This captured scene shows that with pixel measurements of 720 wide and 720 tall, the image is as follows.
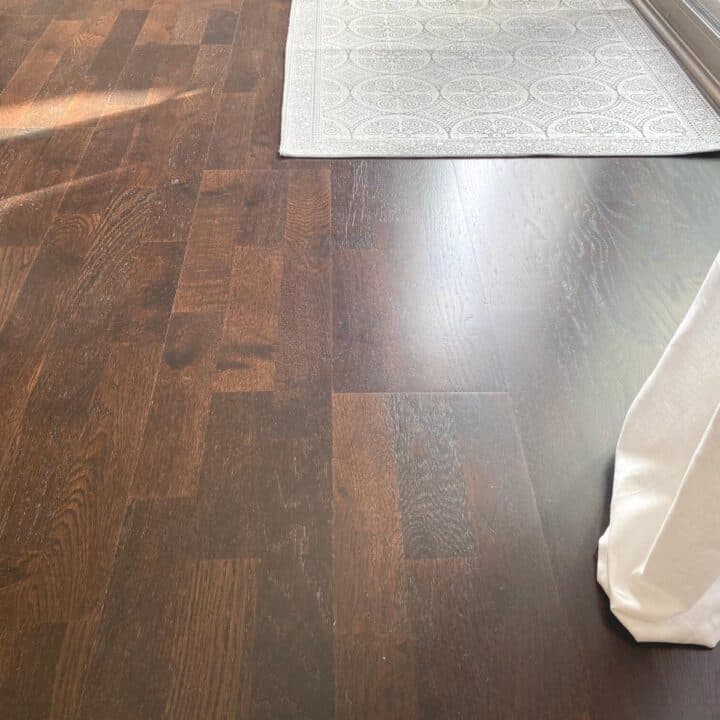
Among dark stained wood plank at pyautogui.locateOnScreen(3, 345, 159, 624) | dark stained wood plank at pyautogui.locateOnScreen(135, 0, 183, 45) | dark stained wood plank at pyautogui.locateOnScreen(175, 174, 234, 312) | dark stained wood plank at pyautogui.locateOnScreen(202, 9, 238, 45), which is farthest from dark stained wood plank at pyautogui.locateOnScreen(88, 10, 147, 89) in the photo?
dark stained wood plank at pyautogui.locateOnScreen(3, 345, 159, 624)

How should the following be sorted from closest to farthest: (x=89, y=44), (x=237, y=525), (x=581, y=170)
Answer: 1. (x=237, y=525)
2. (x=581, y=170)
3. (x=89, y=44)

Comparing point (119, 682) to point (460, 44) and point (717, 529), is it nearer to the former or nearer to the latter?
point (717, 529)

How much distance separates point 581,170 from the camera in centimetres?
201

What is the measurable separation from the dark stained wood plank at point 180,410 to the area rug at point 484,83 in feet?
2.41

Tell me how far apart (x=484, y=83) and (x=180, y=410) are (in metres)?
1.54

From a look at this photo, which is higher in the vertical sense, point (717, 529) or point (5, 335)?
point (717, 529)

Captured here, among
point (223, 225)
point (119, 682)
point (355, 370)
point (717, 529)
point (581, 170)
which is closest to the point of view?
point (717, 529)

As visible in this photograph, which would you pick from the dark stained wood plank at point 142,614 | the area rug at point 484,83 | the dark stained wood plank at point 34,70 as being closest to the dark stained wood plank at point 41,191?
the dark stained wood plank at point 34,70

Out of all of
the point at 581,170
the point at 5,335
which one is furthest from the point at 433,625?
the point at 581,170

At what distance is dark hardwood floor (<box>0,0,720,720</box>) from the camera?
1028 millimetres

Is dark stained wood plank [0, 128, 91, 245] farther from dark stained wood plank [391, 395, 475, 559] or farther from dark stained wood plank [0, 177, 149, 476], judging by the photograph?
dark stained wood plank [391, 395, 475, 559]

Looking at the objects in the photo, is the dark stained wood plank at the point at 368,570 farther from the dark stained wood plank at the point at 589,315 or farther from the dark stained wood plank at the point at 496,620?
the dark stained wood plank at the point at 589,315

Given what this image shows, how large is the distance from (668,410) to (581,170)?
109 centimetres

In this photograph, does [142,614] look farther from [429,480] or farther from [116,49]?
[116,49]
